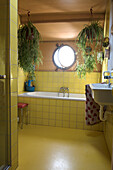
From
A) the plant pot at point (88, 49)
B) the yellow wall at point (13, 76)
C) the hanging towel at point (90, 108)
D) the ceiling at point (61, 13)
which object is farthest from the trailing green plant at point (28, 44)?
the hanging towel at point (90, 108)

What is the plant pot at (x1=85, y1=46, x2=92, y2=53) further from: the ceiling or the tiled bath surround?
the tiled bath surround

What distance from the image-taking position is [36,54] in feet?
9.66

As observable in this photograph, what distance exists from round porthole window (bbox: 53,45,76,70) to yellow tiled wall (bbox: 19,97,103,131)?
1.41 m

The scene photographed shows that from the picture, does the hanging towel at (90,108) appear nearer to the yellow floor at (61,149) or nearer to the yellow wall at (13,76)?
the yellow floor at (61,149)

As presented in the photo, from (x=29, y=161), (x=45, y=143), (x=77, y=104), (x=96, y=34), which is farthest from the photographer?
(x=77, y=104)

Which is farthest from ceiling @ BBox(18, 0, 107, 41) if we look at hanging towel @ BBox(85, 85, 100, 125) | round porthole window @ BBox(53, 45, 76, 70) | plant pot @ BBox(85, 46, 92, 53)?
hanging towel @ BBox(85, 85, 100, 125)

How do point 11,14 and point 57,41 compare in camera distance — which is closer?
point 11,14

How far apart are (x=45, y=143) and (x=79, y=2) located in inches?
104

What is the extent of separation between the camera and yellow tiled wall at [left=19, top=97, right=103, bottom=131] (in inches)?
114

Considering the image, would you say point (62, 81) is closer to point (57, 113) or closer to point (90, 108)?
point (57, 113)

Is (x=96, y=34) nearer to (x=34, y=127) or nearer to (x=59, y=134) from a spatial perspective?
(x=59, y=134)

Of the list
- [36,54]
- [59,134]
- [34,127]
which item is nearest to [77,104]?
[59,134]

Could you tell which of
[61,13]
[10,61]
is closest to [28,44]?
[61,13]

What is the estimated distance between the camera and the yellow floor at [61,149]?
174cm
